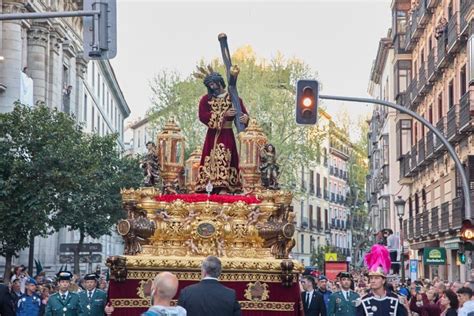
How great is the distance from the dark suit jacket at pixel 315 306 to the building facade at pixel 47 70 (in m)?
23.7

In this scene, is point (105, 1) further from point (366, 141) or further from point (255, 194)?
point (366, 141)

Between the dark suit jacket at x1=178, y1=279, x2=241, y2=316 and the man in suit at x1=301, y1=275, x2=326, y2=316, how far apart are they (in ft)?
33.4

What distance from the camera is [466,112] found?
36.1m

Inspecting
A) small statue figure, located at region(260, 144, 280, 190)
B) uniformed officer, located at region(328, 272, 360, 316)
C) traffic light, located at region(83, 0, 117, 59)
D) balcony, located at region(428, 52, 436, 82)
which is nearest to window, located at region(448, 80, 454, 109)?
balcony, located at region(428, 52, 436, 82)

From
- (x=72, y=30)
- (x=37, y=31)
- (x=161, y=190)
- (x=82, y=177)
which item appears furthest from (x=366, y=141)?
(x=161, y=190)

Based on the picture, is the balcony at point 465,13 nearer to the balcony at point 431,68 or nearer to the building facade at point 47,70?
the balcony at point 431,68

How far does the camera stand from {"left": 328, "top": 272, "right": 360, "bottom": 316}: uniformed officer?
61.9 ft

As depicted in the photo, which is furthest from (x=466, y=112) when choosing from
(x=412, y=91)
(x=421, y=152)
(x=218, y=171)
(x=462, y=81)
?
(x=218, y=171)

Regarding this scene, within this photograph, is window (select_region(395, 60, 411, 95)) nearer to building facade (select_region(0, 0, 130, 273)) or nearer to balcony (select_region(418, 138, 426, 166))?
balcony (select_region(418, 138, 426, 166))

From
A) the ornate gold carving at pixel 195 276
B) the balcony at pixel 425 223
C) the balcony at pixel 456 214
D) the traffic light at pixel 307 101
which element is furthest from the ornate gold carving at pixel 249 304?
the balcony at pixel 425 223

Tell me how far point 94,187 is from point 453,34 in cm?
1406

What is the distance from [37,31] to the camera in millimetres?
50125

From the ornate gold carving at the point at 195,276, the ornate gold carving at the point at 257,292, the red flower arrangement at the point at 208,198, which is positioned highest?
the red flower arrangement at the point at 208,198

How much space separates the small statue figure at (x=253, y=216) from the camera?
16.3 m
